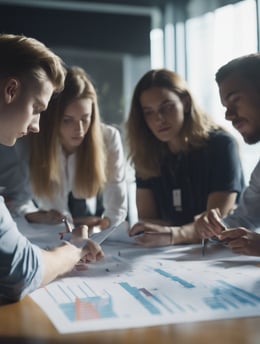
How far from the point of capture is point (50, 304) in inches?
33.7

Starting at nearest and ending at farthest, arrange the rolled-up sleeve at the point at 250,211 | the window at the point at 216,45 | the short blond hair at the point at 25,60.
Answer: the short blond hair at the point at 25,60 < the rolled-up sleeve at the point at 250,211 < the window at the point at 216,45

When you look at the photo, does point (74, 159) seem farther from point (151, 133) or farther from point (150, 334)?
point (150, 334)

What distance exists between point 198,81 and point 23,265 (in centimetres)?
272

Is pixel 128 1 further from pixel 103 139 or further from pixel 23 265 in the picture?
pixel 23 265

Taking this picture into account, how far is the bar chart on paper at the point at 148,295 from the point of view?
774 millimetres

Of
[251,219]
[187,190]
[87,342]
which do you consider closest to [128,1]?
[187,190]

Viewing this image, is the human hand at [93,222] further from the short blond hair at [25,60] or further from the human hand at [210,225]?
the short blond hair at [25,60]

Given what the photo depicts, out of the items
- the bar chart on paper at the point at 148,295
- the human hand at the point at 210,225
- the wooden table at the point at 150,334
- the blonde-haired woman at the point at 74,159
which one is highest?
the blonde-haired woman at the point at 74,159

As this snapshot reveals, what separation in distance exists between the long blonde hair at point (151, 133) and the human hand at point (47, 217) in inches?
17.9

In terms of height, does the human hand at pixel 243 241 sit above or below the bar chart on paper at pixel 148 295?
above

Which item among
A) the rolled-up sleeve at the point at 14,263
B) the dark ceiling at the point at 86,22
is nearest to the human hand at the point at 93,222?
the rolled-up sleeve at the point at 14,263

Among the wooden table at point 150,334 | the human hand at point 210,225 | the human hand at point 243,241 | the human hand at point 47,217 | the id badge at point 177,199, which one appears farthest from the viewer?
the id badge at point 177,199

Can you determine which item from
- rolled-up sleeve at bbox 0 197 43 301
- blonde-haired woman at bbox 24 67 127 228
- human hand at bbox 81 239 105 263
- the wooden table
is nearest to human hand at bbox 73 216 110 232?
blonde-haired woman at bbox 24 67 127 228

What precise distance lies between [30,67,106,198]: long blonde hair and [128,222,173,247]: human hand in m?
0.52
